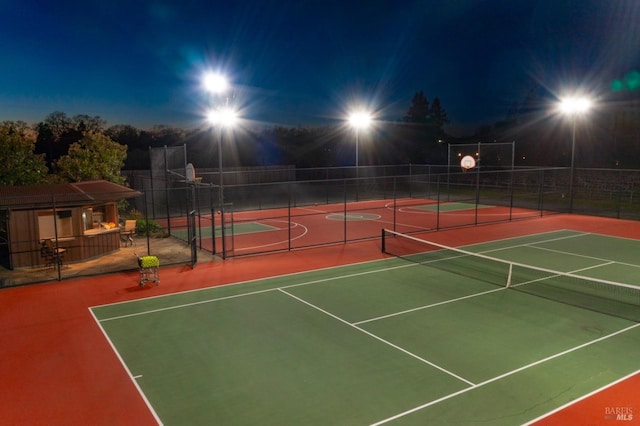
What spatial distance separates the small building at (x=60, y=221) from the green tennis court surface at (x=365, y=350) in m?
6.29

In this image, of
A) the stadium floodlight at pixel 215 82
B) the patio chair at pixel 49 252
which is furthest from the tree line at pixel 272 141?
the stadium floodlight at pixel 215 82

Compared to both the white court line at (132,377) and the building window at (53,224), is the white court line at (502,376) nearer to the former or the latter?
the white court line at (132,377)

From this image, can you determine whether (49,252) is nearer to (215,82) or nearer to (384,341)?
(215,82)

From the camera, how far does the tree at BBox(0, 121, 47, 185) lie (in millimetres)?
19750

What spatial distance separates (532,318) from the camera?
11.8 metres

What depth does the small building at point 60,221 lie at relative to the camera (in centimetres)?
1688

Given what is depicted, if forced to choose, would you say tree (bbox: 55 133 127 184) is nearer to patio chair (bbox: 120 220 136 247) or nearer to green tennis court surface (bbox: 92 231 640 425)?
patio chair (bbox: 120 220 136 247)

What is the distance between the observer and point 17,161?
2017cm

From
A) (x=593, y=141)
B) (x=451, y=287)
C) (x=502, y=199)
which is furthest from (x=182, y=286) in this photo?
(x=593, y=141)

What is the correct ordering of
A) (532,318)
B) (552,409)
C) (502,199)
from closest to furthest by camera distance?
(552,409) < (532,318) < (502,199)

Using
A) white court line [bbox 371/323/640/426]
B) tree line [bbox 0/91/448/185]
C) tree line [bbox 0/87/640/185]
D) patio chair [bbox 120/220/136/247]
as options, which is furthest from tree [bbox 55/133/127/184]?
white court line [bbox 371/323/640/426]

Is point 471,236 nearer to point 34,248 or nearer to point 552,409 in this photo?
point 552,409

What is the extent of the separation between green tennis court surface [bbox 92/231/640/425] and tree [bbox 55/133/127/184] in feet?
43.0

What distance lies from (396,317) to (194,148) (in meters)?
55.5
